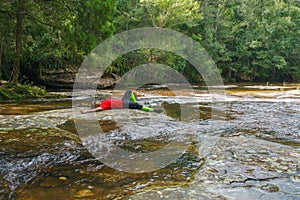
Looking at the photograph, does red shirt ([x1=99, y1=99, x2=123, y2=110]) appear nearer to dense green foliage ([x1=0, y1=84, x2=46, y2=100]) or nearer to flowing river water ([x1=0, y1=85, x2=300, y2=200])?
flowing river water ([x1=0, y1=85, x2=300, y2=200])

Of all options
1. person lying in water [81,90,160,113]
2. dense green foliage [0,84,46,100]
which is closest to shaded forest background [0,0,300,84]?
dense green foliage [0,84,46,100]

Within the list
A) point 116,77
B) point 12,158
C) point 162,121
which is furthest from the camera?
point 116,77

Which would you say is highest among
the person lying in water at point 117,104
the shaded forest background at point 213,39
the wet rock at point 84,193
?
the shaded forest background at point 213,39

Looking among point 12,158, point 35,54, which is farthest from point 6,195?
point 35,54

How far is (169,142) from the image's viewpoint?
15.5ft

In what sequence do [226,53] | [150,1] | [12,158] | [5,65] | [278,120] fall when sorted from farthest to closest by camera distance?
[226,53], [150,1], [5,65], [278,120], [12,158]

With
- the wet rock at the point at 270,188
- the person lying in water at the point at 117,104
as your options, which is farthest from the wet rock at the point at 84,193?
the person lying in water at the point at 117,104

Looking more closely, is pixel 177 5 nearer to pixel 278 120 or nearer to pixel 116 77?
pixel 116 77

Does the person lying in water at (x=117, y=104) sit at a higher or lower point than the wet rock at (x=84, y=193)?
higher

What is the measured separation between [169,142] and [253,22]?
1357 inches

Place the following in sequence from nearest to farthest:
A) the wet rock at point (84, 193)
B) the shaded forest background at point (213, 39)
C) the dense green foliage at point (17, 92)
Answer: the wet rock at point (84, 193) → the dense green foliage at point (17, 92) → the shaded forest background at point (213, 39)

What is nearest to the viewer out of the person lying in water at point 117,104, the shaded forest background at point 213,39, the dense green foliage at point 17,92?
the person lying in water at point 117,104

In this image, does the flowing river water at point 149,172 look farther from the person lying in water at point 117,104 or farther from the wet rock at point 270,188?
the person lying in water at point 117,104

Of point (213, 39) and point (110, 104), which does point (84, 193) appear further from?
point (213, 39)
